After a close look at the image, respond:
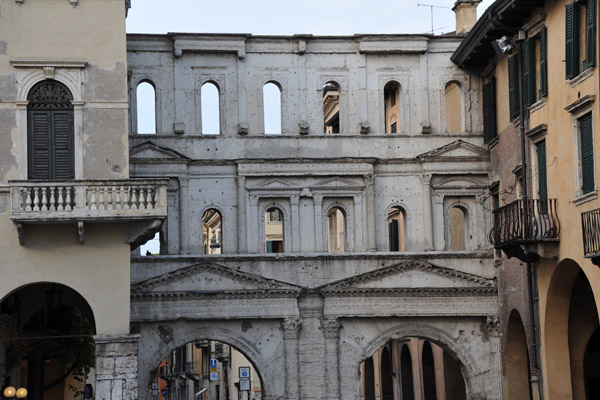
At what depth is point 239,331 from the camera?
1507 inches

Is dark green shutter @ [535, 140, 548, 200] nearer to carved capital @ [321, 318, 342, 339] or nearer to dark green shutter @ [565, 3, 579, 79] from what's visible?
dark green shutter @ [565, 3, 579, 79]

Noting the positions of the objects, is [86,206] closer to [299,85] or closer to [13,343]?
[13,343]

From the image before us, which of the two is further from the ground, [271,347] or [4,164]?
[4,164]

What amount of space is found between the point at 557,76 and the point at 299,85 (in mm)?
10760

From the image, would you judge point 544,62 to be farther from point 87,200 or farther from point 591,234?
point 87,200

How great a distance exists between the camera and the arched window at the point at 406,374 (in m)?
49.0

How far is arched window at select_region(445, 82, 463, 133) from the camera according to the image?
4178 cm

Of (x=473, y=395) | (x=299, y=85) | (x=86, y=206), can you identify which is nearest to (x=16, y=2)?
(x=86, y=206)

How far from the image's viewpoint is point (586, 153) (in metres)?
29.3

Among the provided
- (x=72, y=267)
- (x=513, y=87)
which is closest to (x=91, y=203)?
(x=72, y=267)

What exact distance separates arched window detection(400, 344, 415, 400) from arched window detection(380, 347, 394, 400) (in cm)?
140

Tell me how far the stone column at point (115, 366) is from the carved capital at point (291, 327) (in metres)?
9.74

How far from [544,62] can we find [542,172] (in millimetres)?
2865

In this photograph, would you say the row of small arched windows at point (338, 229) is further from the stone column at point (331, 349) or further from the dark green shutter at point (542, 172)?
the dark green shutter at point (542, 172)
